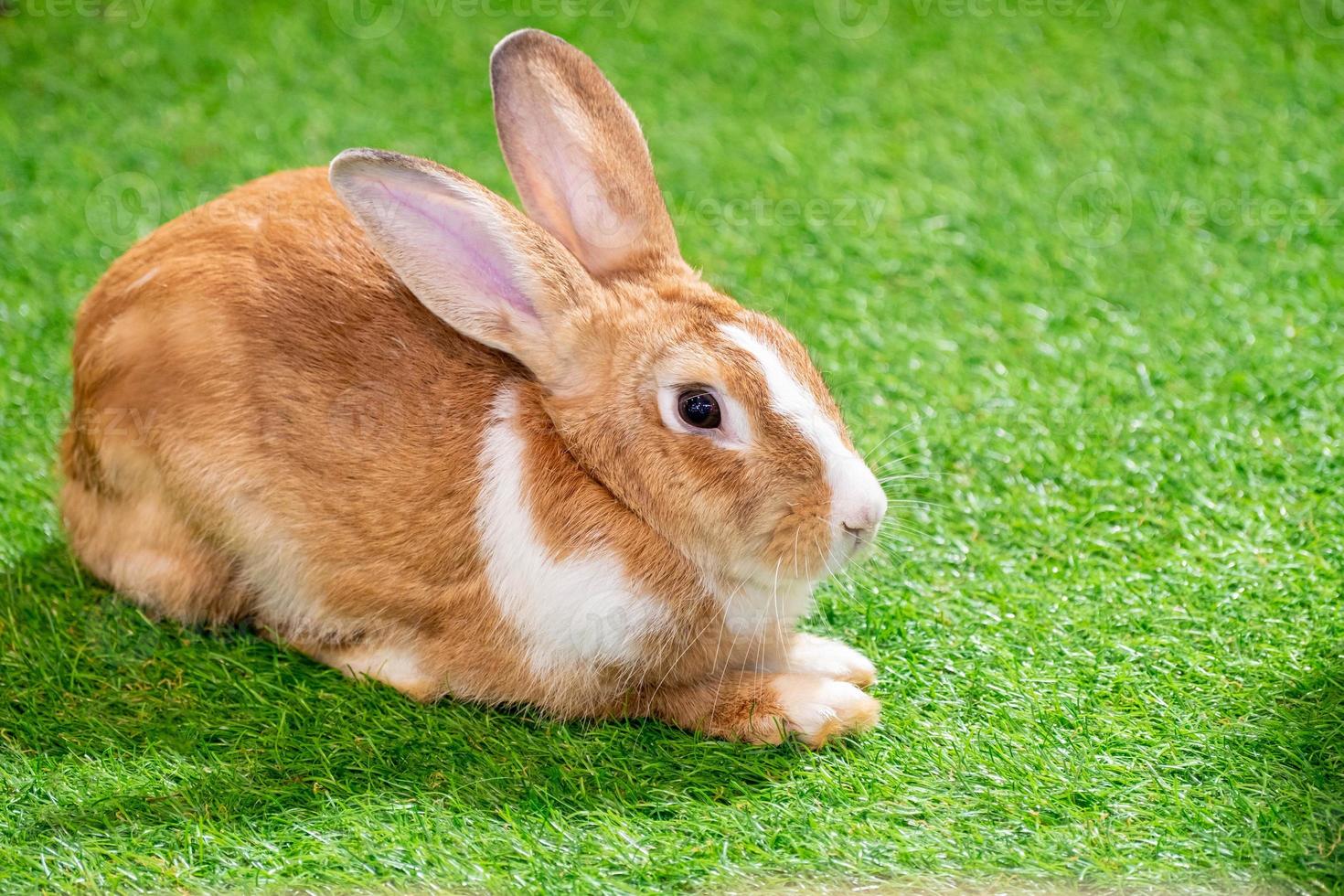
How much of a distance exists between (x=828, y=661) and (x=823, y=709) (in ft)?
0.69

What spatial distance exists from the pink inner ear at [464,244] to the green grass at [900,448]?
0.89m

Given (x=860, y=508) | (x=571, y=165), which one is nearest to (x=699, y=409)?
(x=860, y=508)

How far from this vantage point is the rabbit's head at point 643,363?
278cm

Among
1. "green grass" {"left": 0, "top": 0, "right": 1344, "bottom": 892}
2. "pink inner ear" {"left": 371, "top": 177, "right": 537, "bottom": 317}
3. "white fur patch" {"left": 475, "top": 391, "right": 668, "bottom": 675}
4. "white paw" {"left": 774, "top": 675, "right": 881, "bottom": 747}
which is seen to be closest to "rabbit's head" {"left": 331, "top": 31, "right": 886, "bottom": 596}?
"pink inner ear" {"left": 371, "top": 177, "right": 537, "bottom": 317}

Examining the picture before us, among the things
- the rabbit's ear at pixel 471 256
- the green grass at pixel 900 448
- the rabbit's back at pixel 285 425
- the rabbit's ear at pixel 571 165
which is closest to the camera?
the green grass at pixel 900 448

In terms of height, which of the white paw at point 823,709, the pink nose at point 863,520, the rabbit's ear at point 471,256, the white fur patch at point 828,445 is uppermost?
the rabbit's ear at point 471,256

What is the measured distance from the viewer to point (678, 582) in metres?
2.86

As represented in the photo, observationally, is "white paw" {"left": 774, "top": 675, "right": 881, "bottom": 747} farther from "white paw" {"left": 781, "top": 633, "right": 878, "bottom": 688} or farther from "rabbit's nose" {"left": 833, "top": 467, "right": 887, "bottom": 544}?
"rabbit's nose" {"left": 833, "top": 467, "right": 887, "bottom": 544}

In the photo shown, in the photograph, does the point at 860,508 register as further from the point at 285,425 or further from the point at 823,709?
the point at 285,425

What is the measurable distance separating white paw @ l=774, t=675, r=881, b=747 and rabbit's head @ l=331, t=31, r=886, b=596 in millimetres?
236

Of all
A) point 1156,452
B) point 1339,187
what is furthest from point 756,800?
point 1339,187

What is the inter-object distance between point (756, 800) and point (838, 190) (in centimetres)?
269

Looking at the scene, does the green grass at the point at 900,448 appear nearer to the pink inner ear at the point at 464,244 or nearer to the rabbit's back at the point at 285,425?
the rabbit's back at the point at 285,425

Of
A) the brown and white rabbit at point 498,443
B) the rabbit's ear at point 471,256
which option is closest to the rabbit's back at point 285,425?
the brown and white rabbit at point 498,443
